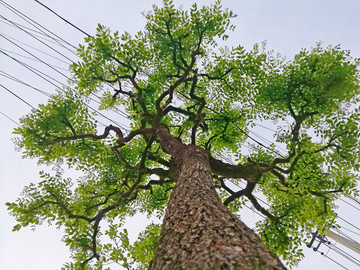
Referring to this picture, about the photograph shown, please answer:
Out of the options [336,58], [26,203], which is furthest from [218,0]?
[26,203]

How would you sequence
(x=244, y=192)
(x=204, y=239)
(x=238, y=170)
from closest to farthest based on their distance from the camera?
(x=204, y=239) → (x=238, y=170) → (x=244, y=192)

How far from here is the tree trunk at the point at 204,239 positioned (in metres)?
1.67

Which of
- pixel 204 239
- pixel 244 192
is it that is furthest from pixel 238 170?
pixel 204 239

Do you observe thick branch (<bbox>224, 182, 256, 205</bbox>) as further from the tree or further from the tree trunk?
the tree trunk

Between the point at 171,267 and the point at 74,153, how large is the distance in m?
6.68

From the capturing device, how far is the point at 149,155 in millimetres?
Result: 7430

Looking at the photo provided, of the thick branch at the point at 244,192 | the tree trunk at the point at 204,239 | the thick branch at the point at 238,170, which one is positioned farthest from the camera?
the thick branch at the point at 244,192

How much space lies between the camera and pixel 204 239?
206 centimetres

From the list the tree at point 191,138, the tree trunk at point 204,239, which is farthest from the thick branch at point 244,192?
the tree trunk at point 204,239

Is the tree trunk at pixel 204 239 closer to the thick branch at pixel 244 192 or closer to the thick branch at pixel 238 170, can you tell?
the thick branch at pixel 238 170

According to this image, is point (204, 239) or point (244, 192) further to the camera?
point (244, 192)

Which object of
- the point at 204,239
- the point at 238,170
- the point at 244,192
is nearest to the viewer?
the point at 204,239

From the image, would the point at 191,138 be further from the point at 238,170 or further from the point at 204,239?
the point at 204,239

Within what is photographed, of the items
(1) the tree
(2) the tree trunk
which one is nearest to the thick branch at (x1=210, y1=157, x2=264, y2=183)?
(1) the tree
